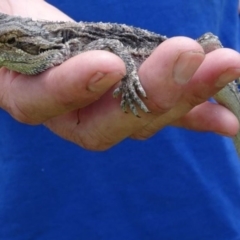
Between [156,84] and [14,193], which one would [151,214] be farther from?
[156,84]

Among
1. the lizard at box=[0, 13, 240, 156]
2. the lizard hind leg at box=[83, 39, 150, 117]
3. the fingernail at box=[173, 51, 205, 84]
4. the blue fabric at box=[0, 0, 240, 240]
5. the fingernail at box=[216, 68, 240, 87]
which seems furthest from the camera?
the blue fabric at box=[0, 0, 240, 240]

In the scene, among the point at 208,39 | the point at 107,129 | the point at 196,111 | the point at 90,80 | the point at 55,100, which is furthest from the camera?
the point at 208,39

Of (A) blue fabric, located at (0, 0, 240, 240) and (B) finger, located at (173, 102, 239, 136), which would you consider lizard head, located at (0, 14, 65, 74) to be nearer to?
(A) blue fabric, located at (0, 0, 240, 240)

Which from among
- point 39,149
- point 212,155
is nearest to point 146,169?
point 212,155

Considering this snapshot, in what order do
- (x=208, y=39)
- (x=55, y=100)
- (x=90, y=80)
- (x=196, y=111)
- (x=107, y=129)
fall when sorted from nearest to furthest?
(x=90, y=80), (x=55, y=100), (x=107, y=129), (x=196, y=111), (x=208, y=39)

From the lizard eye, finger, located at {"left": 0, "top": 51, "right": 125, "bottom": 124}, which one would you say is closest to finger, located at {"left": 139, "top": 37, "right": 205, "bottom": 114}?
finger, located at {"left": 0, "top": 51, "right": 125, "bottom": 124}

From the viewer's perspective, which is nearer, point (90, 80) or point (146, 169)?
point (90, 80)

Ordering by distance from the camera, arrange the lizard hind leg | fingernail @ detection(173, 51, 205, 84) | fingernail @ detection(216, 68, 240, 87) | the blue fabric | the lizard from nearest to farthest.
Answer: fingernail @ detection(173, 51, 205, 84) < fingernail @ detection(216, 68, 240, 87) < the lizard hind leg < the lizard < the blue fabric
